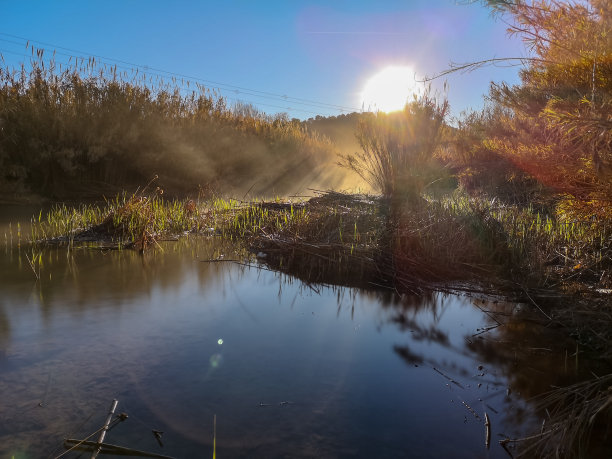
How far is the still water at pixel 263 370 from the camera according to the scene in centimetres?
177

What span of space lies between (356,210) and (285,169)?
10.2 m

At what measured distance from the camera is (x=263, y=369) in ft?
7.74

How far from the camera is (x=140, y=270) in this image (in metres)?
4.61

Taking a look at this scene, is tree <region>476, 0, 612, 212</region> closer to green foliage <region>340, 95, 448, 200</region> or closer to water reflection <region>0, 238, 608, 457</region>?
water reflection <region>0, 238, 608, 457</region>

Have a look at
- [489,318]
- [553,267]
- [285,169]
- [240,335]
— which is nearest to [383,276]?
[489,318]

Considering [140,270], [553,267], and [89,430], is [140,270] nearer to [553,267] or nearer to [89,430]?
[89,430]

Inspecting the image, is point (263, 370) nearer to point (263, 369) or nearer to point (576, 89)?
point (263, 369)

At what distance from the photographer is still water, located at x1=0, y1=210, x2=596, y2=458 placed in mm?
1767

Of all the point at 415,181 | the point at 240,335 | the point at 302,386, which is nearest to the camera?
the point at 302,386

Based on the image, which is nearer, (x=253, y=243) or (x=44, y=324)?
(x=44, y=324)

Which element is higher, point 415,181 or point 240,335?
point 415,181

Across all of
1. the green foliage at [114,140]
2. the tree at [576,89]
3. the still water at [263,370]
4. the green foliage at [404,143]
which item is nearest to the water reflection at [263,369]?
the still water at [263,370]

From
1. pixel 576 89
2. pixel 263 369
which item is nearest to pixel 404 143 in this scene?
pixel 576 89

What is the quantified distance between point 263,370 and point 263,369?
0.5 inches
